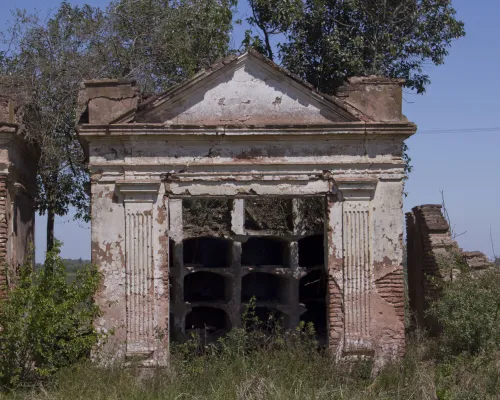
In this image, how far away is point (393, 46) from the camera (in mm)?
14773

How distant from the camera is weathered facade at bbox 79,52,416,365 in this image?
360 inches

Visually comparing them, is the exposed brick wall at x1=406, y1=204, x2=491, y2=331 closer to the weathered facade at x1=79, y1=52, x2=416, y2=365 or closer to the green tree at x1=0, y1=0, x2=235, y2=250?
the weathered facade at x1=79, y1=52, x2=416, y2=365

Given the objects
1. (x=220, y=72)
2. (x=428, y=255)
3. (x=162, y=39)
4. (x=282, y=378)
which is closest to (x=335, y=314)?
Answer: (x=282, y=378)

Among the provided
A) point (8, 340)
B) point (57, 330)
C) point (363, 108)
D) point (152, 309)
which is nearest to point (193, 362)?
point (152, 309)

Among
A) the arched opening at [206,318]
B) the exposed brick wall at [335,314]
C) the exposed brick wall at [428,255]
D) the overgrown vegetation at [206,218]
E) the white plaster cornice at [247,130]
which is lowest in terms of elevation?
the arched opening at [206,318]

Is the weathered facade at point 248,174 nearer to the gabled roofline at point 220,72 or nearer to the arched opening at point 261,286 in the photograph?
the gabled roofline at point 220,72

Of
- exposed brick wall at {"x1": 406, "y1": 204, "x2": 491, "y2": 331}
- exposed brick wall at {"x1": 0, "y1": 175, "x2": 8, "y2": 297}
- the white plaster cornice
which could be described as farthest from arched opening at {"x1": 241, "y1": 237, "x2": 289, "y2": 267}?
exposed brick wall at {"x1": 0, "y1": 175, "x2": 8, "y2": 297}

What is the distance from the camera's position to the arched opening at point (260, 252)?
46.2 feet

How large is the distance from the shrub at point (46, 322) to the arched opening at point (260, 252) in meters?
5.49

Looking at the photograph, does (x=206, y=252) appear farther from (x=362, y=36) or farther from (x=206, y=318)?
(x=362, y=36)

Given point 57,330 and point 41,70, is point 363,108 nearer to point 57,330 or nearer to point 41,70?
point 57,330

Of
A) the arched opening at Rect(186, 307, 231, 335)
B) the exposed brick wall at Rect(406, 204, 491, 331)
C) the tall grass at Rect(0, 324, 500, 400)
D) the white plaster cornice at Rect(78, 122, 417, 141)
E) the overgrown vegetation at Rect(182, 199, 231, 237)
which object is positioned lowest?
the tall grass at Rect(0, 324, 500, 400)

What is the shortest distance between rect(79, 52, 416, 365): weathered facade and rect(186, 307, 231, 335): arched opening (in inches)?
172

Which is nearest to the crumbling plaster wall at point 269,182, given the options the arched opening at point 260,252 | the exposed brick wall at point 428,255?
the exposed brick wall at point 428,255
